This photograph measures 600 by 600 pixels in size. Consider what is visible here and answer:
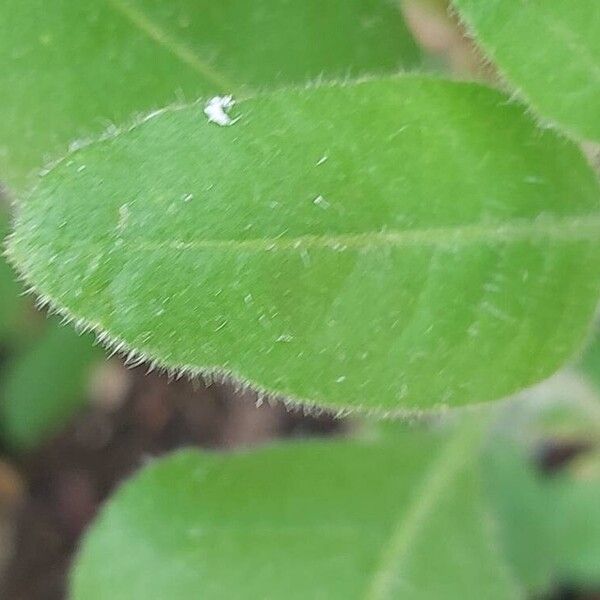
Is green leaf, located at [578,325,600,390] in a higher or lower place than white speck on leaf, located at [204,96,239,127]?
lower

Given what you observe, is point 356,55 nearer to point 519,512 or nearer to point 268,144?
point 268,144

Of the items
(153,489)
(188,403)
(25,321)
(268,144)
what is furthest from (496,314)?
(188,403)

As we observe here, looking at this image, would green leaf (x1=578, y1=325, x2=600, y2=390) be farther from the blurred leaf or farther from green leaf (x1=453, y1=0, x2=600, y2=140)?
green leaf (x1=453, y1=0, x2=600, y2=140)

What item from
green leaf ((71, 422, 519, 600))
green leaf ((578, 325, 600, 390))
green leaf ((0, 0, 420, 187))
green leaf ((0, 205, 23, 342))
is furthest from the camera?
green leaf ((0, 205, 23, 342))

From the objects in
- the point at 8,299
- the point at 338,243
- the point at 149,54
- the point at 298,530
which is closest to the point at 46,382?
the point at 8,299

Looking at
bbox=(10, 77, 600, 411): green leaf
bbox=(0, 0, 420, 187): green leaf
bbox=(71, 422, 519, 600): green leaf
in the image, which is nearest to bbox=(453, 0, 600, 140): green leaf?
bbox=(10, 77, 600, 411): green leaf

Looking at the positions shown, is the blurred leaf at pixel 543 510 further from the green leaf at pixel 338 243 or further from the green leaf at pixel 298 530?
the green leaf at pixel 338 243

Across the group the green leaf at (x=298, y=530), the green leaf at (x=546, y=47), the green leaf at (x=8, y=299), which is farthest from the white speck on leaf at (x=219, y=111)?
the green leaf at (x=8, y=299)
